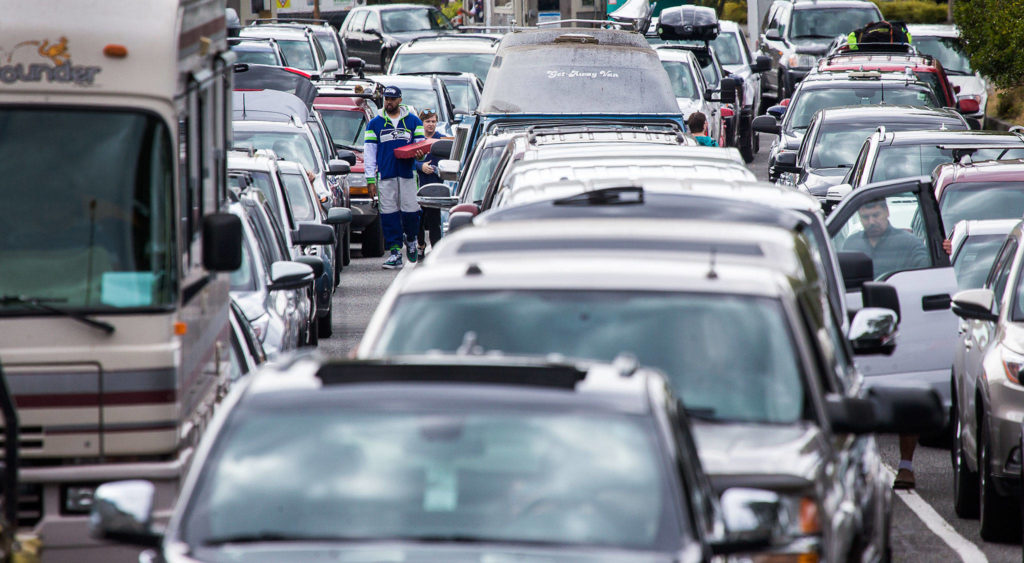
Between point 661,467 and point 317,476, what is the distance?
877mm

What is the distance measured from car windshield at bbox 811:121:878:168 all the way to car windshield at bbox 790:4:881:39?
56.4ft

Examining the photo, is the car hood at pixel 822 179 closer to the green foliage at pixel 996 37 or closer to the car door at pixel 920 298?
the car door at pixel 920 298

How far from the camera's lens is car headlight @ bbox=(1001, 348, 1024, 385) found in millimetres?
9188

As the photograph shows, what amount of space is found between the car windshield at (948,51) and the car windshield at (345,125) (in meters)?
12.1

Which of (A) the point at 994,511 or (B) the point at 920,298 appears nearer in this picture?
(A) the point at 994,511

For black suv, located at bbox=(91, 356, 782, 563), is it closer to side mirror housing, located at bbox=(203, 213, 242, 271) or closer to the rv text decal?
the rv text decal

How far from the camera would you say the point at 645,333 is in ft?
20.8

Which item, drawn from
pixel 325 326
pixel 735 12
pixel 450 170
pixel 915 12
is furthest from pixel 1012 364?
pixel 735 12

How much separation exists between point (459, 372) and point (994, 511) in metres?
5.22

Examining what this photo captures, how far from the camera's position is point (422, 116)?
23.4 meters

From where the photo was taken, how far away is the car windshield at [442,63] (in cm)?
3259

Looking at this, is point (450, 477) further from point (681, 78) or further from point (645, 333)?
point (681, 78)

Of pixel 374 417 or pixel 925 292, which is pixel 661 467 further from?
pixel 925 292

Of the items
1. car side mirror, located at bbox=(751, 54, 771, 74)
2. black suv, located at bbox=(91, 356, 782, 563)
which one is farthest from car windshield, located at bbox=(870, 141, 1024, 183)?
car side mirror, located at bbox=(751, 54, 771, 74)
